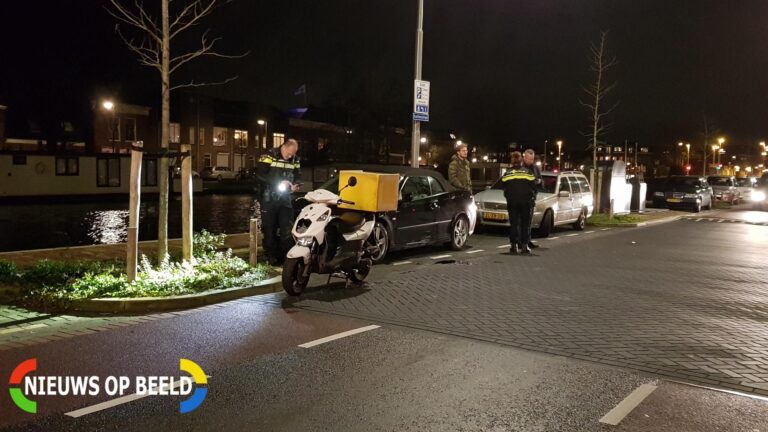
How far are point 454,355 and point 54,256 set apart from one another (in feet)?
24.6

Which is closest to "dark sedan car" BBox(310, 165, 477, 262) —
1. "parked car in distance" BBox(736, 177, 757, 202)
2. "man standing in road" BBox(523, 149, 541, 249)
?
"man standing in road" BBox(523, 149, 541, 249)

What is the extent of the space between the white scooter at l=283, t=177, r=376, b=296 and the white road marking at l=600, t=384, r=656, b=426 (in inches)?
170

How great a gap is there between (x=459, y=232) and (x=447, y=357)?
755 cm

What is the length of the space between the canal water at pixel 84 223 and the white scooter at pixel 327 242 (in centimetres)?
740

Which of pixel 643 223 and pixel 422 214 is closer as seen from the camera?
pixel 422 214

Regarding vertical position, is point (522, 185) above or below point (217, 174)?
above

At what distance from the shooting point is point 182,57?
9.28 metres

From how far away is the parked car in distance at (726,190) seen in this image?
37.5 meters

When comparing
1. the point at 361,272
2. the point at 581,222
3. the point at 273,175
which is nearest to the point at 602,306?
the point at 361,272

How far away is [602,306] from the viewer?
7898 millimetres

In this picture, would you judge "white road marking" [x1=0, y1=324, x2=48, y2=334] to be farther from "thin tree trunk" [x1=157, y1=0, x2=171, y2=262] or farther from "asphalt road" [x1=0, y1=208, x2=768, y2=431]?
"thin tree trunk" [x1=157, y1=0, x2=171, y2=262]

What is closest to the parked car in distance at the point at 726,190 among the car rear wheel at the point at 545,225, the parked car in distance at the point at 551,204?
the parked car in distance at the point at 551,204

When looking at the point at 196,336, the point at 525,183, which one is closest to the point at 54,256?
the point at 196,336

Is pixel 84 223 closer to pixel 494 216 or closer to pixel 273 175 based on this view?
pixel 273 175
